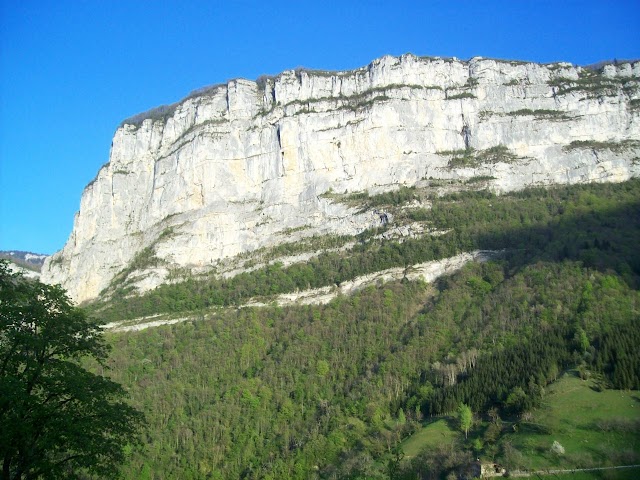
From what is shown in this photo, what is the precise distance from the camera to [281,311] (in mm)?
104688

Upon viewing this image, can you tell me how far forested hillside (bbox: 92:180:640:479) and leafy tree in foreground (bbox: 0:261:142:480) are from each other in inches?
1639

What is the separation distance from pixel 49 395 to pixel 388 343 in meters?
74.2

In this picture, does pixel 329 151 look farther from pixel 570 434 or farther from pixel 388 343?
pixel 570 434

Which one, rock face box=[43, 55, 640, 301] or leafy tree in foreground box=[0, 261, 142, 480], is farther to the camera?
rock face box=[43, 55, 640, 301]

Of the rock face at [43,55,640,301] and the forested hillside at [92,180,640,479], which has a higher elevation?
the rock face at [43,55,640,301]

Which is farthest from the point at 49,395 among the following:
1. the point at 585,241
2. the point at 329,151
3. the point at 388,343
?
the point at 329,151

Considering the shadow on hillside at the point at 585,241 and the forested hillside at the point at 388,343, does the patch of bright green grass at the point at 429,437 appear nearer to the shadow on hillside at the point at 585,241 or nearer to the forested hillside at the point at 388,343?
the forested hillside at the point at 388,343

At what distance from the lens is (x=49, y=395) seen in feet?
58.1

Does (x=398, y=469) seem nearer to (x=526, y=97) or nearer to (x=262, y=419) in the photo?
(x=262, y=419)

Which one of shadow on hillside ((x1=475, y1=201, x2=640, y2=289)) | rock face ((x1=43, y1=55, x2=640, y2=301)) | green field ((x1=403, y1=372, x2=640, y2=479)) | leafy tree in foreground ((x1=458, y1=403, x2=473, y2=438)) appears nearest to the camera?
green field ((x1=403, y1=372, x2=640, y2=479))

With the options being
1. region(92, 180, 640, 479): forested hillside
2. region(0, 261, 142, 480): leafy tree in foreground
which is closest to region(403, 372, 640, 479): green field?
region(92, 180, 640, 479): forested hillside

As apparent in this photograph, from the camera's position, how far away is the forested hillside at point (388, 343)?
6938 cm

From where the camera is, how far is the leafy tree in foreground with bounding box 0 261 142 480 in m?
16.4

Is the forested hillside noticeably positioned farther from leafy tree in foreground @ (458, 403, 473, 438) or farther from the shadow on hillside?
leafy tree in foreground @ (458, 403, 473, 438)
